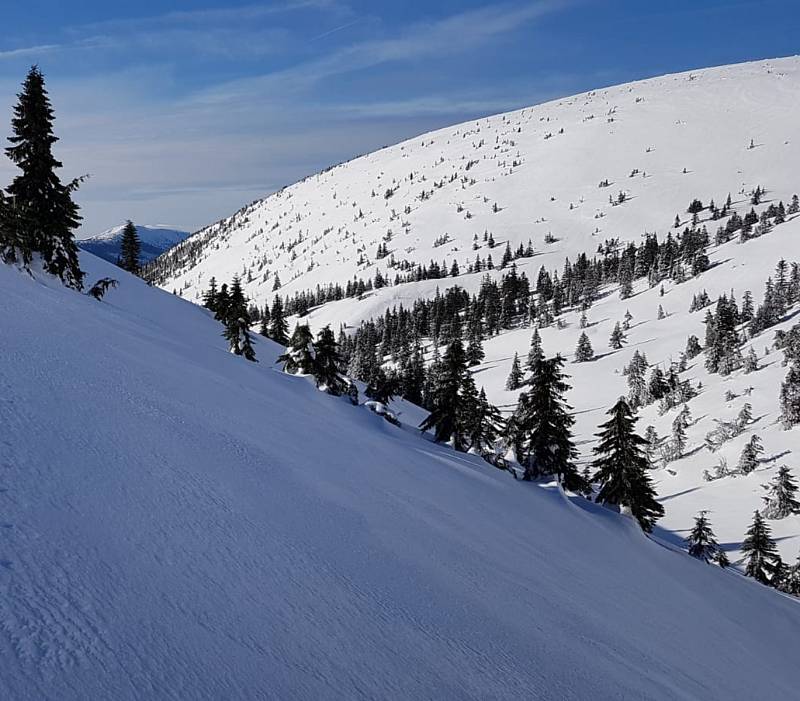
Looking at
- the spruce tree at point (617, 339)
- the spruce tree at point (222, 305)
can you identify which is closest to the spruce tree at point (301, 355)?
the spruce tree at point (222, 305)

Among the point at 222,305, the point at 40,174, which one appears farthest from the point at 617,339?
the point at 40,174

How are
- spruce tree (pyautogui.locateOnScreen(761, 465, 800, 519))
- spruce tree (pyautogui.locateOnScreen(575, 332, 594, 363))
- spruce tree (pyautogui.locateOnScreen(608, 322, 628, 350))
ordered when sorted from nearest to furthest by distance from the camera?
spruce tree (pyautogui.locateOnScreen(761, 465, 800, 519)), spruce tree (pyautogui.locateOnScreen(575, 332, 594, 363)), spruce tree (pyautogui.locateOnScreen(608, 322, 628, 350))

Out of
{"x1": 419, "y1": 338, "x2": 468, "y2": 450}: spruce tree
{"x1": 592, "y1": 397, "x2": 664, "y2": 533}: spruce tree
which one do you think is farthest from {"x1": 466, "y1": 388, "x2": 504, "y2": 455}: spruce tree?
{"x1": 592, "y1": 397, "x2": 664, "y2": 533}: spruce tree

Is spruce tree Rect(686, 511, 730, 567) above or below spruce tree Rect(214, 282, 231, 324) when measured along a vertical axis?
below

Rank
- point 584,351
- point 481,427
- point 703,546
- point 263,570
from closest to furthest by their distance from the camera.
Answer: point 263,570, point 481,427, point 703,546, point 584,351

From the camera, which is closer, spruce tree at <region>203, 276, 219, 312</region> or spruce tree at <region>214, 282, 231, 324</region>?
spruce tree at <region>214, 282, 231, 324</region>

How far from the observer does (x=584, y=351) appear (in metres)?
111

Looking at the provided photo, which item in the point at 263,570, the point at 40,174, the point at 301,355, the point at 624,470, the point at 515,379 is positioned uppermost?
the point at 40,174

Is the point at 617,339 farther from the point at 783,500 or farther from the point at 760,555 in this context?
the point at 760,555

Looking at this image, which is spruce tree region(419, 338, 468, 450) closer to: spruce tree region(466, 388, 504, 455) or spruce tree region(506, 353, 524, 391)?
spruce tree region(466, 388, 504, 455)

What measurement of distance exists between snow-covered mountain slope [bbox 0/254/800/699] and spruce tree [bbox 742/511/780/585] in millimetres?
31659

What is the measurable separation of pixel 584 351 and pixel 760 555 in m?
74.7

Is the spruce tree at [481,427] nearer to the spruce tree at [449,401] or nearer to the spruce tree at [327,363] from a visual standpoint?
the spruce tree at [449,401]

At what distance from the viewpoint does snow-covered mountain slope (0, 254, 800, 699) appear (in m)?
3.41
